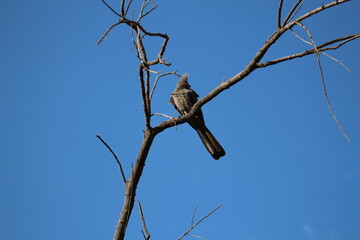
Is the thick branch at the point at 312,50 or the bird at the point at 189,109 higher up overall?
the bird at the point at 189,109

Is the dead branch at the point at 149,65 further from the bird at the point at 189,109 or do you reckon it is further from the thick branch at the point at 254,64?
the bird at the point at 189,109

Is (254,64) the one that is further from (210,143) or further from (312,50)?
(210,143)

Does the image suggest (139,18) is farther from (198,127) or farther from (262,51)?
(198,127)

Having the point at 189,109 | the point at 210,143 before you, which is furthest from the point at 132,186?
the point at 189,109

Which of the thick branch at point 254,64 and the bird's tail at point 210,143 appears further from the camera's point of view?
the bird's tail at point 210,143

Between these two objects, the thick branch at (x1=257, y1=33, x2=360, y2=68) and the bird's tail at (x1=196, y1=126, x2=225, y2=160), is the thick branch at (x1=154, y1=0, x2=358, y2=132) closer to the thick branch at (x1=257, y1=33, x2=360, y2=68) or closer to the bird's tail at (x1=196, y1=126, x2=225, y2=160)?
the thick branch at (x1=257, y1=33, x2=360, y2=68)

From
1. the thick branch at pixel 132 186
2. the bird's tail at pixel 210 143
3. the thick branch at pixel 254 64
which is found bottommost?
the thick branch at pixel 132 186

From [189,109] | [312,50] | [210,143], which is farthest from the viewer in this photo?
[189,109]

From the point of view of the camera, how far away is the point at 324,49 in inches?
77.2

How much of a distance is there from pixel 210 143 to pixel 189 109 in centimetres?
108

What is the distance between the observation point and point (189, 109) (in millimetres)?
5270

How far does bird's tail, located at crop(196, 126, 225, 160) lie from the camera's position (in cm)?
410

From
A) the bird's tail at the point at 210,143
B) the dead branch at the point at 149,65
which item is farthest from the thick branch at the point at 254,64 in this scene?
the bird's tail at the point at 210,143

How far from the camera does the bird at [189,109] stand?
416 cm
